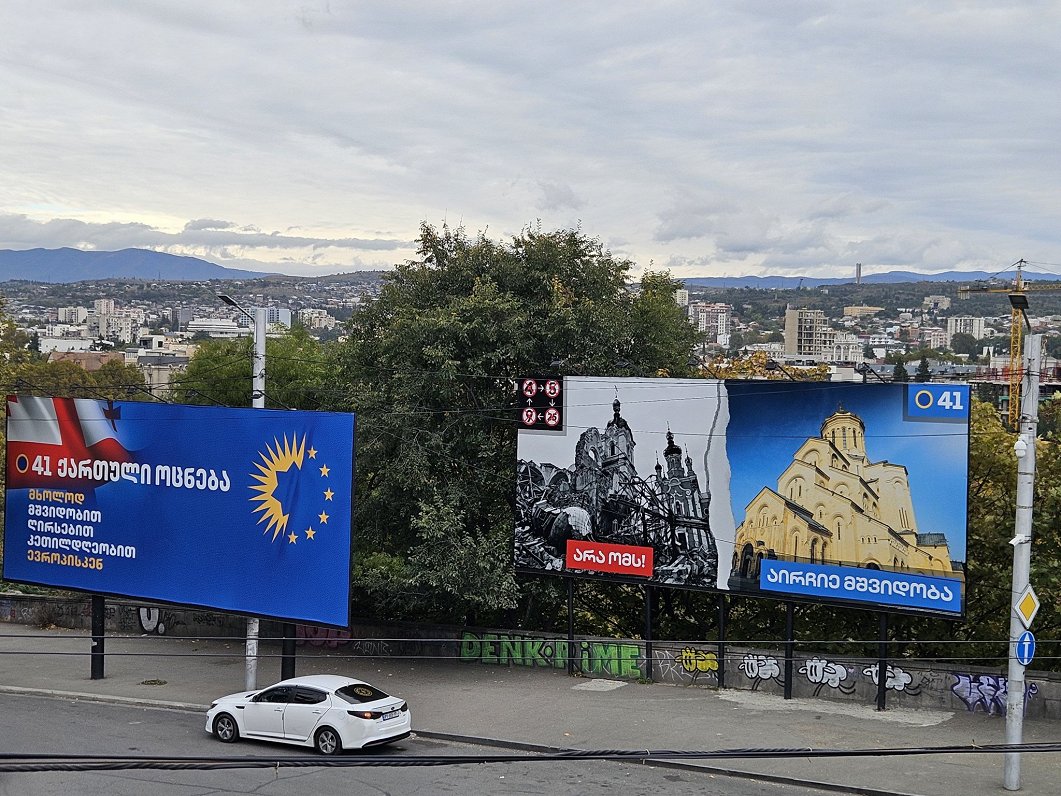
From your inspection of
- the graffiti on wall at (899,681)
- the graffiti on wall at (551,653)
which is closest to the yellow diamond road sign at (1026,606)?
the graffiti on wall at (899,681)

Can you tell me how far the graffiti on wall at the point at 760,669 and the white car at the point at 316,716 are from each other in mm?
7857

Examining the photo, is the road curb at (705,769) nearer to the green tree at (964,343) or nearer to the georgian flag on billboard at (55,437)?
the georgian flag on billboard at (55,437)

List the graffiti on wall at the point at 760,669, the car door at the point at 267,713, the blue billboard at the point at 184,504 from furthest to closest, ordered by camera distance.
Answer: the graffiti on wall at the point at 760,669
the blue billboard at the point at 184,504
the car door at the point at 267,713

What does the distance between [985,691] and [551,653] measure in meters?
9.29

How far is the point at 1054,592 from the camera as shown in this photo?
20406 millimetres

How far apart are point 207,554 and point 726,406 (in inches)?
433

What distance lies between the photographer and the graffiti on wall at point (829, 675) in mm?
21781

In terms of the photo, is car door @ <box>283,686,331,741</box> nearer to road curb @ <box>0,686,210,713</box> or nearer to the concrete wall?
the concrete wall

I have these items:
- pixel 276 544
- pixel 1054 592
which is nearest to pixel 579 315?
pixel 276 544

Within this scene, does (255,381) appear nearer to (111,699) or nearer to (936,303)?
(111,699)

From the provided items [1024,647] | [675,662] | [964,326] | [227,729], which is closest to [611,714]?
[675,662]

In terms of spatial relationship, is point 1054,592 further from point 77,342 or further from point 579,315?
point 77,342

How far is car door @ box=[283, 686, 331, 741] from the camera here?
17.8 metres

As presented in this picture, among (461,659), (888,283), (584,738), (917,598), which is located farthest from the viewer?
(888,283)
